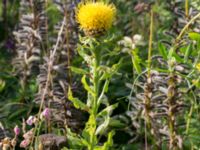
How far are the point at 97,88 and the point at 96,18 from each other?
0.32 m

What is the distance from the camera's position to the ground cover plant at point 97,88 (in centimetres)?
219

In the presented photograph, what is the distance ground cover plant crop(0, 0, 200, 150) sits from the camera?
7.18ft

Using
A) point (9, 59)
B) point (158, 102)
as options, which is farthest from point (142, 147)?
point (9, 59)

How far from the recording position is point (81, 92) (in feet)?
10.5

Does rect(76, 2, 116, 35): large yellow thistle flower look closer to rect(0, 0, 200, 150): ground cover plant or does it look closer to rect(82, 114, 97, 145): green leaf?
rect(0, 0, 200, 150): ground cover plant

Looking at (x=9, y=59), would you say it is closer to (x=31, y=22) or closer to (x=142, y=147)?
(x=31, y=22)

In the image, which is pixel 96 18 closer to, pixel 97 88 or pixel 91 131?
pixel 97 88

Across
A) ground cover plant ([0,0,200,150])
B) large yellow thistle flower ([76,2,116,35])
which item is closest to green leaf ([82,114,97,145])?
ground cover plant ([0,0,200,150])

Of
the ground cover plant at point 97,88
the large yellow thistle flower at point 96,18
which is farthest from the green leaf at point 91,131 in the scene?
the large yellow thistle flower at point 96,18

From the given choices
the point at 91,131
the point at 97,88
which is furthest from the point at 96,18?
the point at 91,131

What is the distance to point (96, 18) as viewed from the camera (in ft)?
6.61

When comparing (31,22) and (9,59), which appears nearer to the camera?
(31,22)

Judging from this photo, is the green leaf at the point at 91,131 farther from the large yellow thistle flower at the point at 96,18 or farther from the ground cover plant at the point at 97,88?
the large yellow thistle flower at the point at 96,18

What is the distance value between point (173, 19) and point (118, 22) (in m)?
0.96
